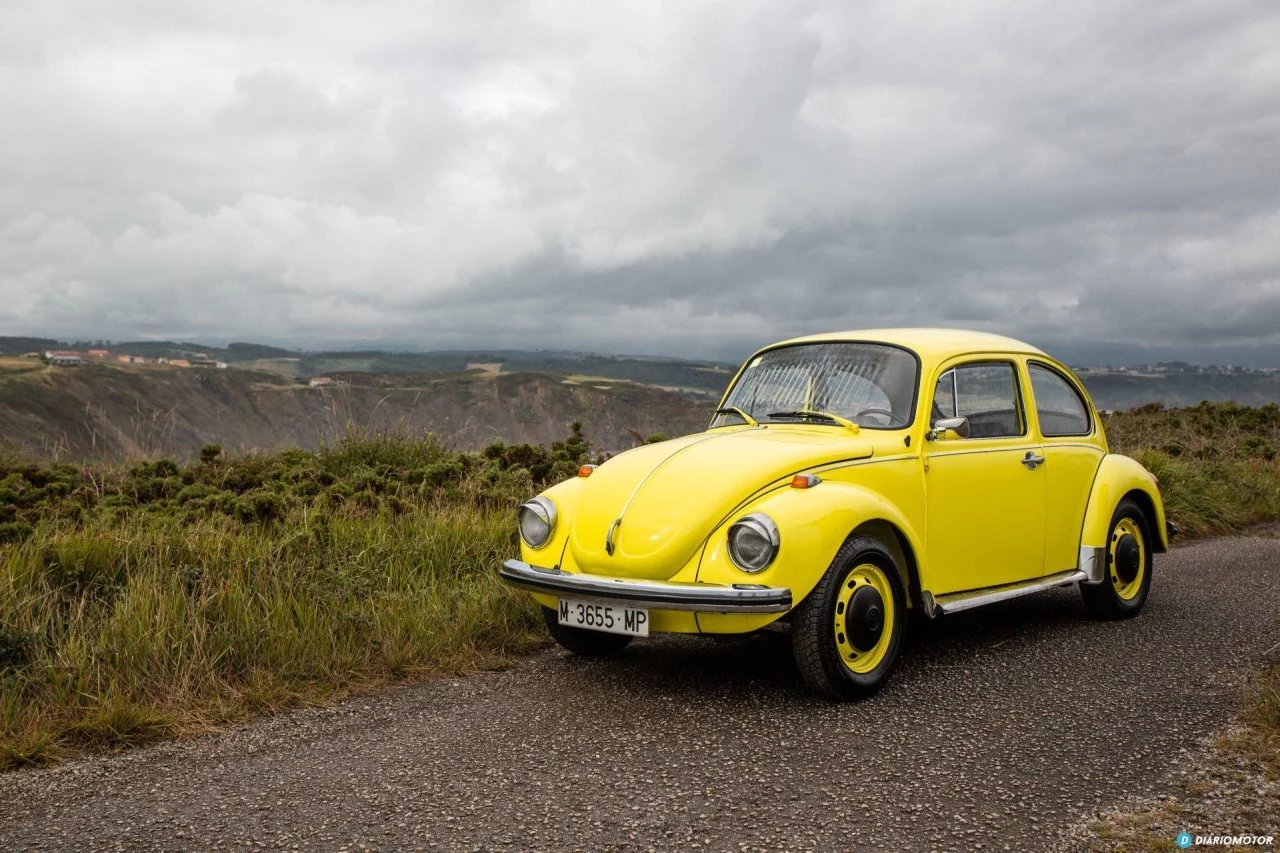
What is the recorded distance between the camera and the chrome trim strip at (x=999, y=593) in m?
5.30

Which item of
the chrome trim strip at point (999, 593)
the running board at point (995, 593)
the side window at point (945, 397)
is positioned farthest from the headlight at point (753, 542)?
the side window at point (945, 397)

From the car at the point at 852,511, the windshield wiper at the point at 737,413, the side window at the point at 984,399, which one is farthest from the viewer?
the windshield wiper at the point at 737,413

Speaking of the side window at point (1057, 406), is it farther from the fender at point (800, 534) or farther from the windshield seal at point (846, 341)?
the fender at point (800, 534)

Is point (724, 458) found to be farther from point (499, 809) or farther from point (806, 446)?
point (499, 809)

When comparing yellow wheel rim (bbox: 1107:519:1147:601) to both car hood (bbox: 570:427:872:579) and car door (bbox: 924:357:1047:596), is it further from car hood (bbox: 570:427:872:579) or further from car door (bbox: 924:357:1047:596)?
car hood (bbox: 570:427:872:579)

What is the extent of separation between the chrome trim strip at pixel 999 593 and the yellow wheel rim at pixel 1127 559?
1.45ft

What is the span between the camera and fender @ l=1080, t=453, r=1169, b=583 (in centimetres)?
626

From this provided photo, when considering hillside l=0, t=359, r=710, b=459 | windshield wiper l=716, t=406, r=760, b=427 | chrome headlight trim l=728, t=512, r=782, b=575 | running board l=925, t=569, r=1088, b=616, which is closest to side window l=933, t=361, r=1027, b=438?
running board l=925, t=569, r=1088, b=616

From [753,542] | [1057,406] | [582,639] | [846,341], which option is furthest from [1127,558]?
[582,639]

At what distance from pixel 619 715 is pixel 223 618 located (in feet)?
7.55

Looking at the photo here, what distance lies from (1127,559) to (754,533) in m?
3.53

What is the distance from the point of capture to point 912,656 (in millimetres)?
5578

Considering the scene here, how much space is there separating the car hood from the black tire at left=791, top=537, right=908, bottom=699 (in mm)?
523

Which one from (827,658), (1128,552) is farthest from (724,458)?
(1128,552)
